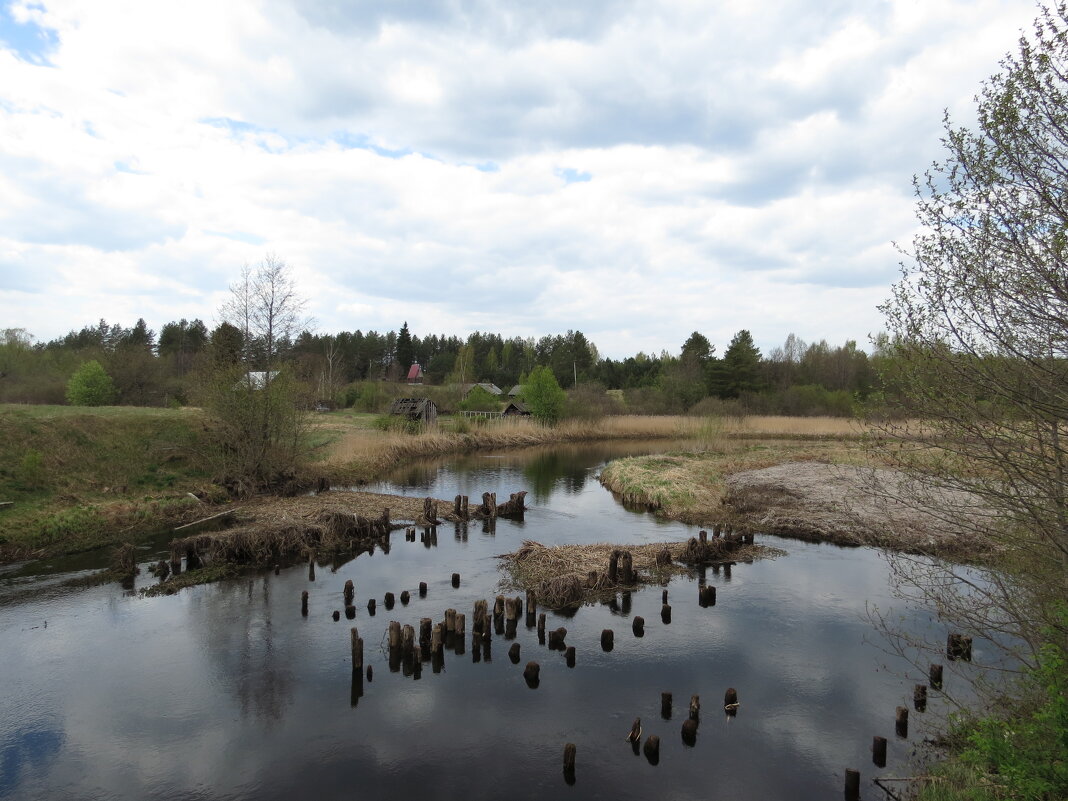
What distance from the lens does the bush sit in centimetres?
3619

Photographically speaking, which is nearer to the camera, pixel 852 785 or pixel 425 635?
pixel 852 785

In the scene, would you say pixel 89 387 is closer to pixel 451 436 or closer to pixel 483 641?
pixel 451 436

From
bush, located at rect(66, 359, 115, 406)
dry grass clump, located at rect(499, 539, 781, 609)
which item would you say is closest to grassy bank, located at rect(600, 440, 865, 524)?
dry grass clump, located at rect(499, 539, 781, 609)

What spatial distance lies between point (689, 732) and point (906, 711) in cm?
300

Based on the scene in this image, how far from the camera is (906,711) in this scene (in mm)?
→ 8266

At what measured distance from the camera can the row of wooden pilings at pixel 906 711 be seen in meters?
7.02

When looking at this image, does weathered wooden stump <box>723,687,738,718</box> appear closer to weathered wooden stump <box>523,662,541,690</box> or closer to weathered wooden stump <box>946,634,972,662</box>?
weathered wooden stump <box>523,662,541,690</box>

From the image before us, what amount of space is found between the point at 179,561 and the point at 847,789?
14.3 m

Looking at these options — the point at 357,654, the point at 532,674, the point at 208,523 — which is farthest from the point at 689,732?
the point at 208,523

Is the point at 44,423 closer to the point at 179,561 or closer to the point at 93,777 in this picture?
the point at 179,561

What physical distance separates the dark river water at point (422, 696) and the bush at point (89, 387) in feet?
88.3

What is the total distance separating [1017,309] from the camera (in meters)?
5.87

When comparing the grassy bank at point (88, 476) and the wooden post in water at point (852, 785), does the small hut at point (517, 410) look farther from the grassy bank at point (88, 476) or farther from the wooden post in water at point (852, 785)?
the wooden post in water at point (852, 785)

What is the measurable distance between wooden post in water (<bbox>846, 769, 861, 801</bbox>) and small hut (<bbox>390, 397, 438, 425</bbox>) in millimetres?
37505
